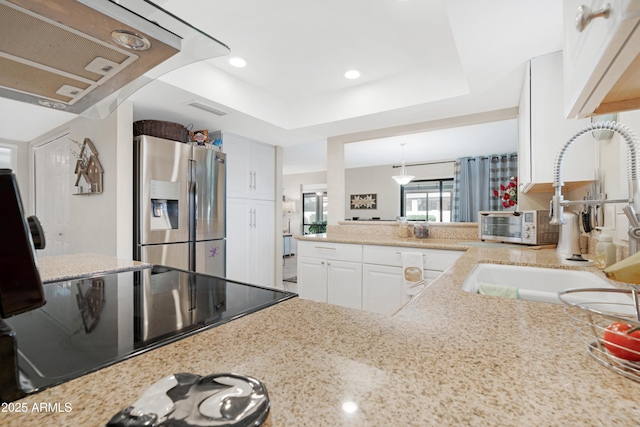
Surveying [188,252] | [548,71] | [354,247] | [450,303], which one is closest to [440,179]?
[354,247]

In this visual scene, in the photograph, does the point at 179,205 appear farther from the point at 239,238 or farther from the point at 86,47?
the point at 86,47

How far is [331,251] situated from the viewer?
2939 millimetres

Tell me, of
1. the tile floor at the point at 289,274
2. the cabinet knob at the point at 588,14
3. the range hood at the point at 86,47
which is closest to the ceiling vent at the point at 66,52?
the range hood at the point at 86,47

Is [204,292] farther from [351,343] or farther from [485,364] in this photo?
[485,364]

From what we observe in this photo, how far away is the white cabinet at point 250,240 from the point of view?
3.48 m

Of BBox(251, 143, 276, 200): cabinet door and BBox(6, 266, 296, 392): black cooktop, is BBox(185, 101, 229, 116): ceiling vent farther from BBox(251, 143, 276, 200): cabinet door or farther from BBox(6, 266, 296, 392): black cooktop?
BBox(6, 266, 296, 392): black cooktop

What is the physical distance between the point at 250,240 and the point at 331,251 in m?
1.25

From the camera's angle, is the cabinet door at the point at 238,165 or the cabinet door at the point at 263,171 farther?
the cabinet door at the point at 263,171

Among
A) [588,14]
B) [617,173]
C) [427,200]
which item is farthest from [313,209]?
[588,14]

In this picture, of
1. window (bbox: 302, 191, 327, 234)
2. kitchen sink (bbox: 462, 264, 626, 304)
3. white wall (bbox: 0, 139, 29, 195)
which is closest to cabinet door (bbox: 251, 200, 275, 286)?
kitchen sink (bbox: 462, 264, 626, 304)

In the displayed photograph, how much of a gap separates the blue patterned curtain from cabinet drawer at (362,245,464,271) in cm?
447

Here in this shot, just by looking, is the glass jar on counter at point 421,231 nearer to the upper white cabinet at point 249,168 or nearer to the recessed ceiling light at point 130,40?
the upper white cabinet at point 249,168

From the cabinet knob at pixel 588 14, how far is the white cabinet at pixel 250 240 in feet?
10.8

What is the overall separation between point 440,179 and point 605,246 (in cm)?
607
